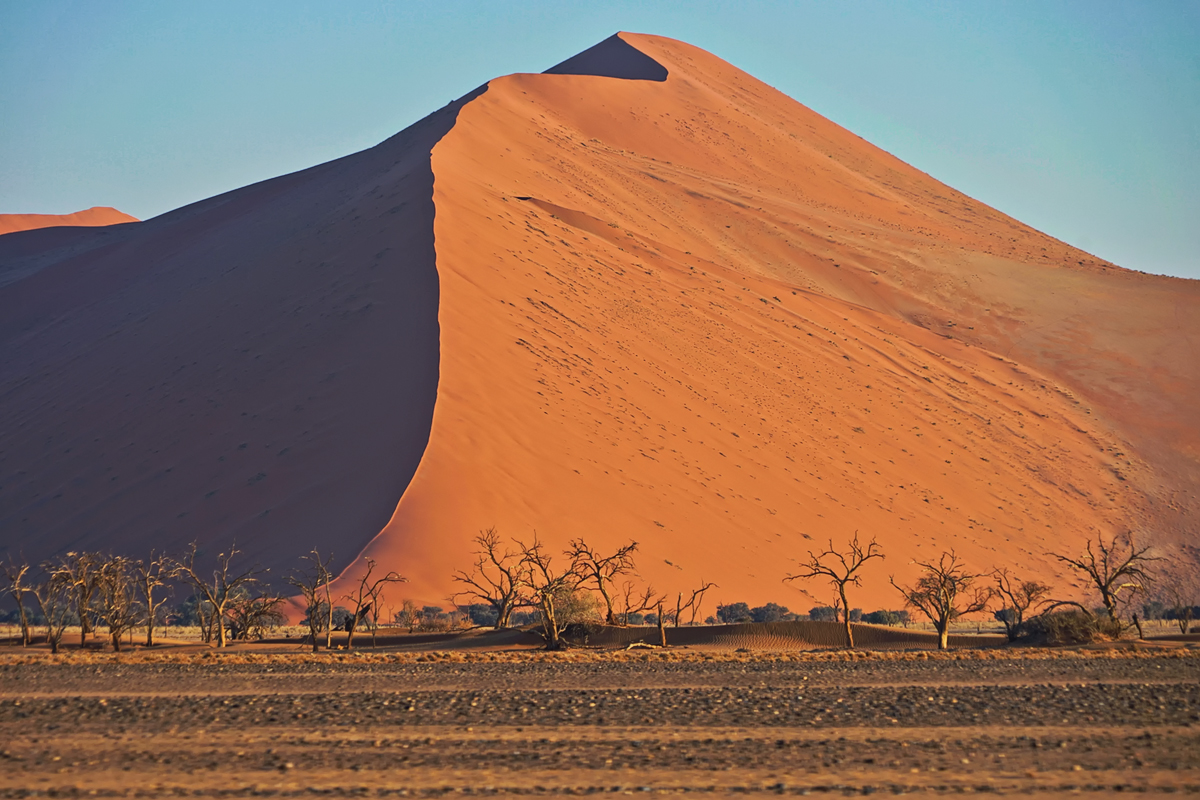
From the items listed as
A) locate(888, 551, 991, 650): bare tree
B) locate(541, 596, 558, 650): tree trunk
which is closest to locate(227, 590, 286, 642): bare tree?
locate(541, 596, 558, 650): tree trunk

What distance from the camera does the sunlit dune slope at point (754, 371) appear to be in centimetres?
3234

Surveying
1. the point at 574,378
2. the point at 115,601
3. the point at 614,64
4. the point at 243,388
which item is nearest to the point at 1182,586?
the point at 574,378

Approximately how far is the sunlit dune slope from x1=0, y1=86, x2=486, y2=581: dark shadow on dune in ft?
5.01

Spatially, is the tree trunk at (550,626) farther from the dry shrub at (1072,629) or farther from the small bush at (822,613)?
the small bush at (822,613)

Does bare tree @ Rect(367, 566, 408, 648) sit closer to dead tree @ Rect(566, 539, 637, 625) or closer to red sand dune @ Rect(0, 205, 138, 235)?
dead tree @ Rect(566, 539, 637, 625)

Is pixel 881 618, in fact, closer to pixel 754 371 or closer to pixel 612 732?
pixel 754 371

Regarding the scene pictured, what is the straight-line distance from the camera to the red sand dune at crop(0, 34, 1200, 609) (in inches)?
1258

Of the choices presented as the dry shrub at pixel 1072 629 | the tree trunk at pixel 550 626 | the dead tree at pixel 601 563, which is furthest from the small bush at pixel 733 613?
the tree trunk at pixel 550 626

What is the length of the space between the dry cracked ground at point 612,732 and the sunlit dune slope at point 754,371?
1299 cm

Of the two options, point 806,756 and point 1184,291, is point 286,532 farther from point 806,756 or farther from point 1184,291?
point 1184,291

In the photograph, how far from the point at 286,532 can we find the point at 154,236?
41.1 metres

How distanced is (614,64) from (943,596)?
261 ft

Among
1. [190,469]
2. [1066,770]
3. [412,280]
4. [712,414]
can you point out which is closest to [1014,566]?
[712,414]

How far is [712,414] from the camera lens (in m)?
39.2
